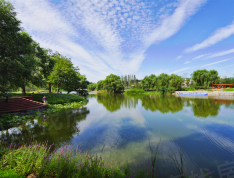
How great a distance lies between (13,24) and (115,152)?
14800 mm

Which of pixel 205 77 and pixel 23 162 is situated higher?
pixel 205 77

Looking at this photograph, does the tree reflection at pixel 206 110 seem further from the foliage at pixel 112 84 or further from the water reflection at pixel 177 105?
the foliage at pixel 112 84

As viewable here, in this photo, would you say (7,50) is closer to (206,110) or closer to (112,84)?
(206,110)

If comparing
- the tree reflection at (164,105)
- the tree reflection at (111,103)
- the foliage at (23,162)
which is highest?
the foliage at (23,162)

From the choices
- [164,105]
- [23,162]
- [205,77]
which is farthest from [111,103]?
[205,77]

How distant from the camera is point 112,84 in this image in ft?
217

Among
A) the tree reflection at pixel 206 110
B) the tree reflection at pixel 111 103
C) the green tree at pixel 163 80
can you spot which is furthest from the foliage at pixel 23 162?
the green tree at pixel 163 80

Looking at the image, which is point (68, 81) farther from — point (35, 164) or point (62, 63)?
point (35, 164)

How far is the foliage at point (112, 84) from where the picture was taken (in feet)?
218

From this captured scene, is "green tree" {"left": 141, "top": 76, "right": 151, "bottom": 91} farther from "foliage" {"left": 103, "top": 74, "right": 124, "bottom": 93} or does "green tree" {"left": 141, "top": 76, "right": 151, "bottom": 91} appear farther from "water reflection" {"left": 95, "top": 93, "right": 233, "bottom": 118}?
"water reflection" {"left": 95, "top": 93, "right": 233, "bottom": 118}

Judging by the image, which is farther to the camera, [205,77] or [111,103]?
[205,77]

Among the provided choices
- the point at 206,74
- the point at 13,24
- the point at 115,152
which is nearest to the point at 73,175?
the point at 115,152

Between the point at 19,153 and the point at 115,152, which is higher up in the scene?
the point at 19,153

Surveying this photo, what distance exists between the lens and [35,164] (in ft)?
12.3
